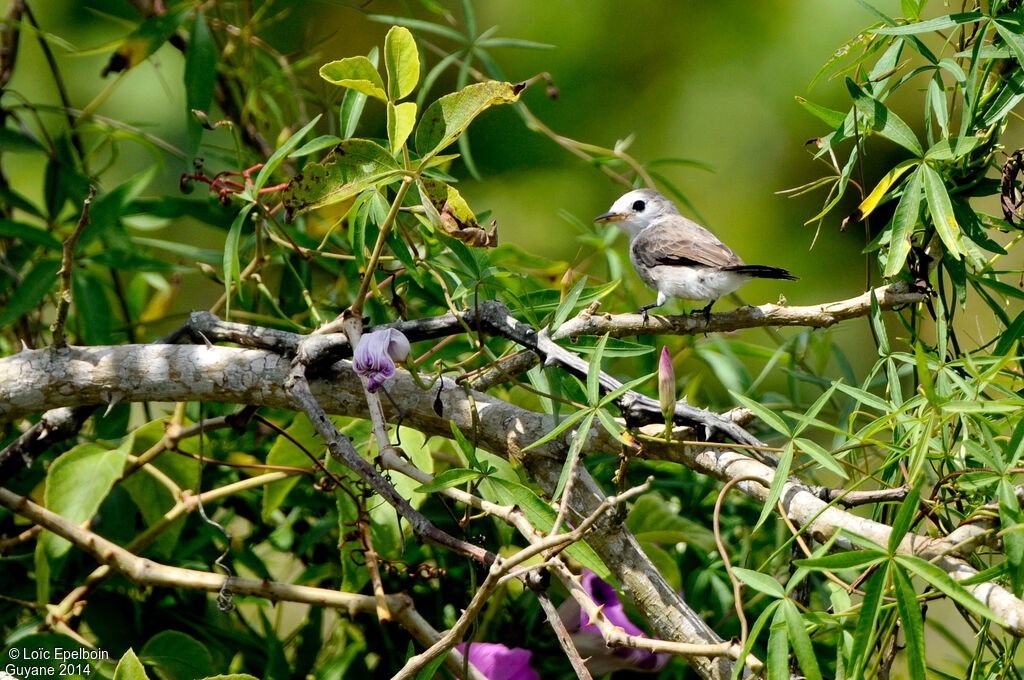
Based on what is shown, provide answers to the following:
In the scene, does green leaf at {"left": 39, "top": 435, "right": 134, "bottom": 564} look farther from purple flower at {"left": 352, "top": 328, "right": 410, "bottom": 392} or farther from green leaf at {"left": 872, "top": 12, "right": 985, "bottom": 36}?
green leaf at {"left": 872, "top": 12, "right": 985, "bottom": 36}

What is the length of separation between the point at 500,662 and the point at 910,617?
475mm

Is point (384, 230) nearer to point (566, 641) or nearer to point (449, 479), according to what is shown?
point (449, 479)

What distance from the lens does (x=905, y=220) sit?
0.76m

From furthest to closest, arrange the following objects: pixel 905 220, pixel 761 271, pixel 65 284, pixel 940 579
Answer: pixel 761 271 < pixel 65 284 < pixel 905 220 < pixel 940 579

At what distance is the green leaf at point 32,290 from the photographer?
1.07m

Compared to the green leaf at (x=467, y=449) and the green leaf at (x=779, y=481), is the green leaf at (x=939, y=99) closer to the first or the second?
the green leaf at (x=779, y=481)

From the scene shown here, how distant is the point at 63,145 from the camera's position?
129cm

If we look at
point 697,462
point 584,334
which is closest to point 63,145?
point 584,334

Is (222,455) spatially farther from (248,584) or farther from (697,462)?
(697,462)

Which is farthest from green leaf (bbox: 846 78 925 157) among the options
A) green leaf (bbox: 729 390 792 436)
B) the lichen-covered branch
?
green leaf (bbox: 729 390 792 436)

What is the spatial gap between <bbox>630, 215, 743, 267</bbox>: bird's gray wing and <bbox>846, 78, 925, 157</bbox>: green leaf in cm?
74

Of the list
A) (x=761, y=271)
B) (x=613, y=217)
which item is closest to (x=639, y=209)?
(x=613, y=217)

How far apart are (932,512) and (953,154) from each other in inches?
12.2

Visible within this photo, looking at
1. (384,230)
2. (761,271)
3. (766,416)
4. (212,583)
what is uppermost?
(384,230)
